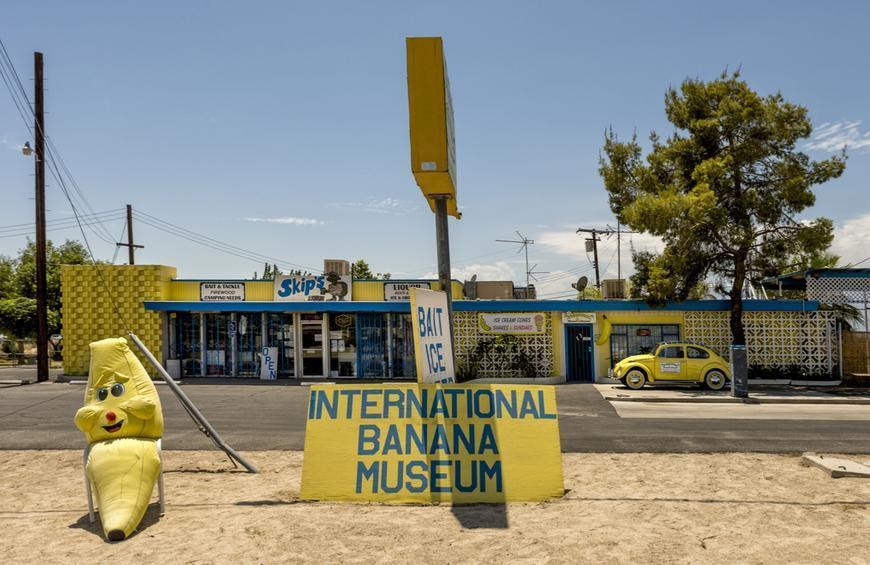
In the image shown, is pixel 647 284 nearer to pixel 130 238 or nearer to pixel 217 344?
pixel 217 344

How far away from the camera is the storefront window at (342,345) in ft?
88.4

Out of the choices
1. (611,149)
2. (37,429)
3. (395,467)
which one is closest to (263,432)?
(37,429)

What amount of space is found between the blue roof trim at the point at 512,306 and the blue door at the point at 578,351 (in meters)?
0.88

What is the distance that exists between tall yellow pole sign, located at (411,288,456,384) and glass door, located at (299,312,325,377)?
61.1ft

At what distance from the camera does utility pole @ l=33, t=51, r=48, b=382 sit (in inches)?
1056

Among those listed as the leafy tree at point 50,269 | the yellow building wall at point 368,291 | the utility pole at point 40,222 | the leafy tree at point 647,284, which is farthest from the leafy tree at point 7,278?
the leafy tree at point 647,284

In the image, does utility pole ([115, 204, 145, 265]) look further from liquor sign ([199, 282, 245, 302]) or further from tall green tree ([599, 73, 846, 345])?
tall green tree ([599, 73, 846, 345])

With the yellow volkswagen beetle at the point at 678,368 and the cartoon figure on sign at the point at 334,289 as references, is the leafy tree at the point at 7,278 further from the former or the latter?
the yellow volkswagen beetle at the point at 678,368

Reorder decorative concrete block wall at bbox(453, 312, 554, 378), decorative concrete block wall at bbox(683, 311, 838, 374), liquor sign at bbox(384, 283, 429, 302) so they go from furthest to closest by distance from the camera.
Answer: liquor sign at bbox(384, 283, 429, 302)
decorative concrete block wall at bbox(453, 312, 554, 378)
decorative concrete block wall at bbox(683, 311, 838, 374)

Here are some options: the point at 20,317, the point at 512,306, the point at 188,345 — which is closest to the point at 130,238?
the point at 20,317

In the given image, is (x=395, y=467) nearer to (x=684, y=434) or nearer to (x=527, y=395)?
(x=527, y=395)

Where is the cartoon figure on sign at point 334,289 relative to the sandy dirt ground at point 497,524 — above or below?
above

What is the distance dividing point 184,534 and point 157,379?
65.5ft

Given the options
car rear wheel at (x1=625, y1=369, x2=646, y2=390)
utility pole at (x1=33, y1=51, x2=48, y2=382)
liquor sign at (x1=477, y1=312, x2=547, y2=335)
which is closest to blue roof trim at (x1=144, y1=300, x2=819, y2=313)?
liquor sign at (x1=477, y1=312, x2=547, y2=335)
